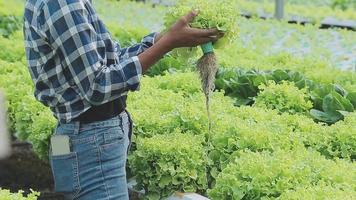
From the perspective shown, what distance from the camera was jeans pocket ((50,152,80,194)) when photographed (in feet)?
11.8

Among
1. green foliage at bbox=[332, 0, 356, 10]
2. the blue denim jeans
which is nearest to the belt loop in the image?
the blue denim jeans

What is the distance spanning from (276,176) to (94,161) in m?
0.95

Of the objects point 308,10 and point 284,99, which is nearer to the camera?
point 284,99

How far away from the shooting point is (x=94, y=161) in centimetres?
356

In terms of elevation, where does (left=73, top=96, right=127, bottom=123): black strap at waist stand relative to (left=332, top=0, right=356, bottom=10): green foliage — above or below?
above

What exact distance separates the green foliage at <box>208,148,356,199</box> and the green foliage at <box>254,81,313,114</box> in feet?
4.74

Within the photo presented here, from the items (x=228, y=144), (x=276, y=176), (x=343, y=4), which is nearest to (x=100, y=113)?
(x=276, y=176)

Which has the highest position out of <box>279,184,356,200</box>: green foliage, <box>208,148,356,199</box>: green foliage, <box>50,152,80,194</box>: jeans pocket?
<box>50,152,80,194</box>: jeans pocket

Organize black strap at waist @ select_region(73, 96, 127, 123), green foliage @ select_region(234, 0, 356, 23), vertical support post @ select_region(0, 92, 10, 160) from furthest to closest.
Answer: green foliage @ select_region(234, 0, 356, 23), black strap at waist @ select_region(73, 96, 127, 123), vertical support post @ select_region(0, 92, 10, 160)

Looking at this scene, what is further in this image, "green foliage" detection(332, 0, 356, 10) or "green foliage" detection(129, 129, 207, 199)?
"green foliage" detection(332, 0, 356, 10)

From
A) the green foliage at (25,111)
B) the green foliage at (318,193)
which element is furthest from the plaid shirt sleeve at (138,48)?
the green foliage at (25,111)

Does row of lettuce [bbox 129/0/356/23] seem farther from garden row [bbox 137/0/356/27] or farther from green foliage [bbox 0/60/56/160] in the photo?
green foliage [bbox 0/60/56/160]

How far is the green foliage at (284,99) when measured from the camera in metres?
5.61

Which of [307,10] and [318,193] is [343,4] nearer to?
[307,10]
